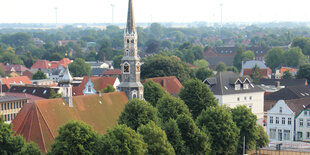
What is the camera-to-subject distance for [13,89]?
407ft

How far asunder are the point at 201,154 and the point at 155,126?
23.4 ft

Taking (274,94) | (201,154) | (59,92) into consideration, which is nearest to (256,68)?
(274,94)

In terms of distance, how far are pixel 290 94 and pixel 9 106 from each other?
43.5 m

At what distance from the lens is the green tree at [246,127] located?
79438mm

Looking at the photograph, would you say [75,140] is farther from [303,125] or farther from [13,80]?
[13,80]

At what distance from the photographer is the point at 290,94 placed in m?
Answer: 110

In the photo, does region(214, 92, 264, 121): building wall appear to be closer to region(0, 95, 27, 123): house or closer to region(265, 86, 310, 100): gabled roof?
region(265, 86, 310, 100): gabled roof

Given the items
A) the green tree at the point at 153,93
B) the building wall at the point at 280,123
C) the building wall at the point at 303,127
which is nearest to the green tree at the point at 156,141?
the green tree at the point at 153,93

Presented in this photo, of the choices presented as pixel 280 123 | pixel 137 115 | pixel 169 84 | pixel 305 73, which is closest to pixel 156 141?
pixel 137 115

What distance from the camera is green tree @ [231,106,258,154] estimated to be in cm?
7944

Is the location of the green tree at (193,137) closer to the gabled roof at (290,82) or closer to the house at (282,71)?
the gabled roof at (290,82)

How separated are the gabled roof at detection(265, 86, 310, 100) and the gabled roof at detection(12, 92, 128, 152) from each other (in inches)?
1431

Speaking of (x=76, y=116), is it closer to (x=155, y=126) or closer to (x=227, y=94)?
(x=155, y=126)
